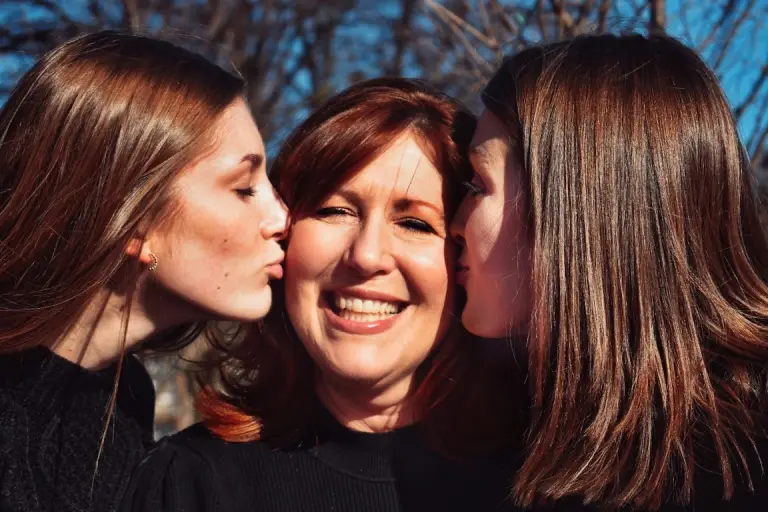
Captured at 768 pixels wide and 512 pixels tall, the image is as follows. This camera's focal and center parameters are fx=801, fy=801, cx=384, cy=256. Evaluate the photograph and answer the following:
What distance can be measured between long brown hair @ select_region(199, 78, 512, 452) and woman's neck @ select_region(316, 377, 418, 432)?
0.06 metres

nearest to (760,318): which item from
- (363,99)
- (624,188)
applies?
(624,188)

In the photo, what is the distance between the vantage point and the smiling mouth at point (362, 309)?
7.67 ft

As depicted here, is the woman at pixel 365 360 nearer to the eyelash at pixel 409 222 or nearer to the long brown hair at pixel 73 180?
the eyelash at pixel 409 222

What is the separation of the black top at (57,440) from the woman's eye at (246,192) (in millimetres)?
653

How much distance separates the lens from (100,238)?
7.07 feet

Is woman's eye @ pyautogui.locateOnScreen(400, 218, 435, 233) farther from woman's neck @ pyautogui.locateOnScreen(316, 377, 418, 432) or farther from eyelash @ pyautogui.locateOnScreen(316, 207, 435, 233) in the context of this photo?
woman's neck @ pyautogui.locateOnScreen(316, 377, 418, 432)

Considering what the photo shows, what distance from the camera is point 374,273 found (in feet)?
7.50

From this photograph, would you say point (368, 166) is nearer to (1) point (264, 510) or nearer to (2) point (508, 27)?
(1) point (264, 510)

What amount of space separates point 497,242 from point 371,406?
0.65 meters

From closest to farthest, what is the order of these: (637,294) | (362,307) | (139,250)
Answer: (637,294) → (139,250) → (362,307)

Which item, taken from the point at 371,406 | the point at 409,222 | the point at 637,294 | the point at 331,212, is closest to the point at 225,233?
the point at 331,212

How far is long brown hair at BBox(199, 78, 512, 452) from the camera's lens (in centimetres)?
235

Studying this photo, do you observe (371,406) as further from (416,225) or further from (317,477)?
(416,225)

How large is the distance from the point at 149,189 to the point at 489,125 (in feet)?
3.18
